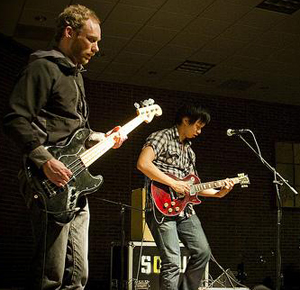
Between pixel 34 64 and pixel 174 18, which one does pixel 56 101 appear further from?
pixel 174 18

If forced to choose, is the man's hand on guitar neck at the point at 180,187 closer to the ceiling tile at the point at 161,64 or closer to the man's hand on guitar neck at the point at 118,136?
the man's hand on guitar neck at the point at 118,136

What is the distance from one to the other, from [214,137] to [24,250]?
15.6 feet

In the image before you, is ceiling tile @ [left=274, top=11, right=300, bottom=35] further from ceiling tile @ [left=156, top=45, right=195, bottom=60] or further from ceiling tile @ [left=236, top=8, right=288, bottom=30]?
ceiling tile @ [left=156, top=45, right=195, bottom=60]

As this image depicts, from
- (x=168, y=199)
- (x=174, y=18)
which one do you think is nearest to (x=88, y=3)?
(x=174, y=18)

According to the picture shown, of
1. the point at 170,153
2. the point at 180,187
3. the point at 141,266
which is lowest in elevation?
the point at 141,266

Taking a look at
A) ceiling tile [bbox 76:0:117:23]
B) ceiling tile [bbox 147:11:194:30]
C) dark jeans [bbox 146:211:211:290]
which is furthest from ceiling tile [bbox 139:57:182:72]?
dark jeans [bbox 146:211:211:290]

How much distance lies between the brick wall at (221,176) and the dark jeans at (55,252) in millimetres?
6472

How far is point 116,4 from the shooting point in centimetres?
704

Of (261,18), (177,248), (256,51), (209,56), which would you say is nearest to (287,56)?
(256,51)

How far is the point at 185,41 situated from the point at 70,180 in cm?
608

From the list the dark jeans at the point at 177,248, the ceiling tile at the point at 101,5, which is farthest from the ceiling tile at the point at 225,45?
the dark jeans at the point at 177,248

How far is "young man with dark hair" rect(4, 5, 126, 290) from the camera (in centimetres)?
250

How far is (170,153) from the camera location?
15.4 ft

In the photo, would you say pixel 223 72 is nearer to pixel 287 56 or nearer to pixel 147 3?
pixel 287 56
